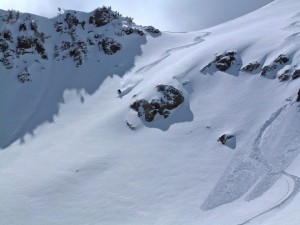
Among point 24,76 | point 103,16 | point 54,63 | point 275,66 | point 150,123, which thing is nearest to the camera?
point 150,123

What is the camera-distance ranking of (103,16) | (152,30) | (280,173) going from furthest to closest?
(152,30)
(103,16)
(280,173)

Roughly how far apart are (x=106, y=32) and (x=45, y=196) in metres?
26.0

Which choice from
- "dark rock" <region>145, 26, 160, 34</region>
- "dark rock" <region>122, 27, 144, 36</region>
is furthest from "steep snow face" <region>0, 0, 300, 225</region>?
"dark rock" <region>145, 26, 160, 34</region>

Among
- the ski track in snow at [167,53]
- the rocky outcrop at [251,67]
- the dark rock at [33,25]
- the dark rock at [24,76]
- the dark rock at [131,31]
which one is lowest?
the dark rock at [24,76]

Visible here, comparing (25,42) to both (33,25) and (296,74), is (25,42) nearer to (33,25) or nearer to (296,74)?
(33,25)

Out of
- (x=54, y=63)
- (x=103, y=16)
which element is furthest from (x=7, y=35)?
(x=103, y=16)

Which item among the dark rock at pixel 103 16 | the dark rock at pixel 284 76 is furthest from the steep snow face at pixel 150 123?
the dark rock at pixel 103 16

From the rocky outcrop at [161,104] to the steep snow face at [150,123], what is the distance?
0.08m

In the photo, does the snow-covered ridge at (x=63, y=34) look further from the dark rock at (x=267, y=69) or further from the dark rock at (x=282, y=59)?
the dark rock at (x=282, y=59)

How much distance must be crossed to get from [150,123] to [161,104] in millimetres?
1776

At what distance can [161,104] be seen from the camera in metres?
32.3

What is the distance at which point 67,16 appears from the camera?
49.5 metres

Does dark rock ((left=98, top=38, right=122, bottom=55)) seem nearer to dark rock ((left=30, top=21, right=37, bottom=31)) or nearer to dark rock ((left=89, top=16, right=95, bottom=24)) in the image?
dark rock ((left=89, top=16, right=95, bottom=24))

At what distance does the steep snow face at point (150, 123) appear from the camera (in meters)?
23.4
